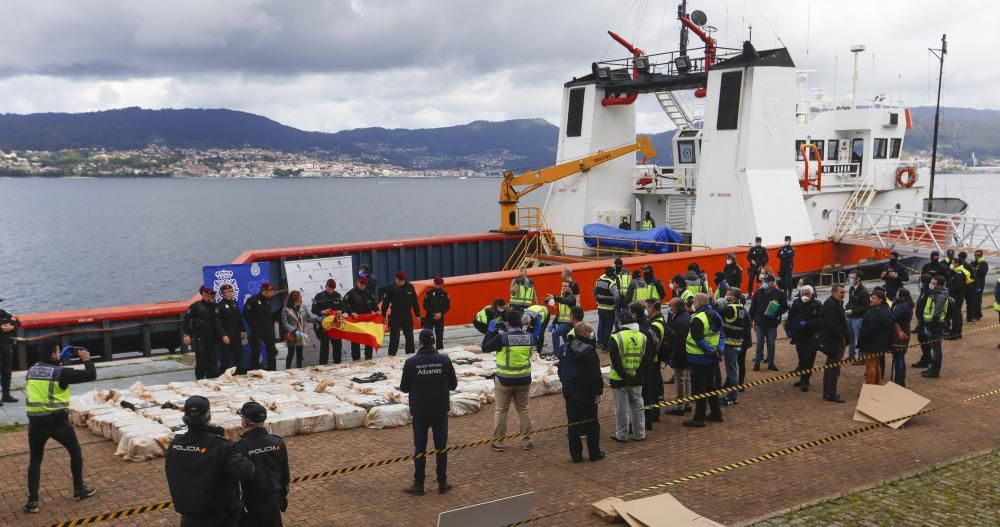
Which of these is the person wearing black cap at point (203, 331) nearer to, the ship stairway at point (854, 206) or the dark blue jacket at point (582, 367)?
the dark blue jacket at point (582, 367)

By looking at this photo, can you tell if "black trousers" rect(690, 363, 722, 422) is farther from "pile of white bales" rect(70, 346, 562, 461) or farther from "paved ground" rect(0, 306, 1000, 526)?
"pile of white bales" rect(70, 346, 562, 461)

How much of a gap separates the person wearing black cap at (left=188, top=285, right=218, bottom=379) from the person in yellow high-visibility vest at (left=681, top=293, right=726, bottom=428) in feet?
21.7

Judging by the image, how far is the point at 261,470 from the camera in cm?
621

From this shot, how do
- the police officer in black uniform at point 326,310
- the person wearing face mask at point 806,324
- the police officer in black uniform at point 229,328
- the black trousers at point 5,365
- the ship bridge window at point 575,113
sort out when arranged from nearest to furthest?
the black trousers at point 5,365 → the person wearing face mask at point 806,324 → the police officer in black uniform at point 229,328 → the police officer in black uniform at point 326,310 → the ship bridge window at point 575,113

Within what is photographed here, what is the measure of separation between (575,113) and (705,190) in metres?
5.54

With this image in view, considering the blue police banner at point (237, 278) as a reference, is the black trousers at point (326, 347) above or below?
below

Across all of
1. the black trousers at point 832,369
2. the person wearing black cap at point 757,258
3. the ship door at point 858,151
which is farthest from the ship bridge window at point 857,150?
the black trousers at point 832,369

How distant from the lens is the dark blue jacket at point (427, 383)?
8484mm

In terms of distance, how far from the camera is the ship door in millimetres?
29547

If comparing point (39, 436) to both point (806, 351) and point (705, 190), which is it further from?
point (705, 190)

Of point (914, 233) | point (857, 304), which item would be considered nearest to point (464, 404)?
point (857, 304)

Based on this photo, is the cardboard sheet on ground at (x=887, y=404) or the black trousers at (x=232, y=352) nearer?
the cardboard sheet on ground at (x=887, y=404)

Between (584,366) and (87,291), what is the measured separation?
49.3m

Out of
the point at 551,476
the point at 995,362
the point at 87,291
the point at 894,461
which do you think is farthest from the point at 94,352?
the point at 87,291
